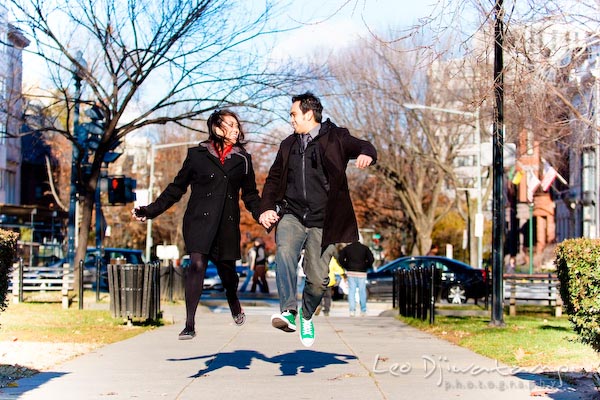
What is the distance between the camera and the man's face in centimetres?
855

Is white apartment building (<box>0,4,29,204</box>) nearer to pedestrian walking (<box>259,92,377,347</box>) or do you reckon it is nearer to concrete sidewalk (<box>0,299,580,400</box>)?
concrete sidewalk (<box>0,299,580,400</box>)

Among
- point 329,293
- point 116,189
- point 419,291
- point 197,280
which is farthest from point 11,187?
point 197,280

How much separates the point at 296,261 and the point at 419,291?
34.4 feet

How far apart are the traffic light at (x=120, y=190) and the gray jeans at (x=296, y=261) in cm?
1449

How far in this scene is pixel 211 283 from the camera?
38.8 meters

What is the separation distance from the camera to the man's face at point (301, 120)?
8547 mm

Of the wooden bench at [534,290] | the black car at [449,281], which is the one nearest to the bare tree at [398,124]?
the black car at [449,281]

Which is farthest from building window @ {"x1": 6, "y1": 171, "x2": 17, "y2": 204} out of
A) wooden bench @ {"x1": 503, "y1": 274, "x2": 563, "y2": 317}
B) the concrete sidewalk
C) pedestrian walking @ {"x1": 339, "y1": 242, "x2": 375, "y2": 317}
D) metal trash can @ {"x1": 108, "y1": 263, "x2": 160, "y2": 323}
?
the concrete sidewalk

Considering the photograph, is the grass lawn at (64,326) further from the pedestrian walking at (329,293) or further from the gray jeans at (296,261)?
the pedestrian walking at (329,293)

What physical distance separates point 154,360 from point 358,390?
2.97 meters

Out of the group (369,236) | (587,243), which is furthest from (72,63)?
(369,236)

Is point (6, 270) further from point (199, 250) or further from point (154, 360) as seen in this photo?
point (154, 360)

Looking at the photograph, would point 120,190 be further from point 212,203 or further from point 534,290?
point 212,203

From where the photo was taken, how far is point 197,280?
8.96m
